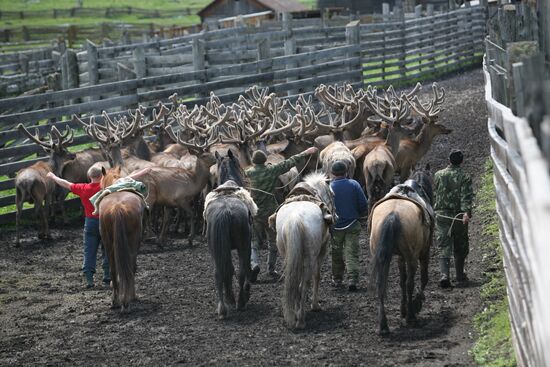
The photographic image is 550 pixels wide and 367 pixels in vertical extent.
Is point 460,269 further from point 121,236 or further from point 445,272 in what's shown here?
point 121,236

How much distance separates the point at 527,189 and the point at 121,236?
7613 millimetres

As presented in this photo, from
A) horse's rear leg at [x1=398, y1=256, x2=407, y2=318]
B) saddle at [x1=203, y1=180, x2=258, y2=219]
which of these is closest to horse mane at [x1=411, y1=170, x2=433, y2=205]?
horse's rear leg at [x1=398, y1=256, x2=407, y2=318]

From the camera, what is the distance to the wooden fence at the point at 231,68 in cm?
2061

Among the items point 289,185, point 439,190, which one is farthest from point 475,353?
point 289,185

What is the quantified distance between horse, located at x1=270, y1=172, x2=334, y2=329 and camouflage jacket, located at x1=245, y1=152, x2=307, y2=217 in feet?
6.73

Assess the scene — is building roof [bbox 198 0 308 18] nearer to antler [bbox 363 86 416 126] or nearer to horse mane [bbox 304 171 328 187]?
antler [bbox 363 86 416 126]

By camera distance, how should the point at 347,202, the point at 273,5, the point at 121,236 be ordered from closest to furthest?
the point at 121,236
the point at 347,202
the point at 273,5

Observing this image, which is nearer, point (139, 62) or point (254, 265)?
point (254, 265)

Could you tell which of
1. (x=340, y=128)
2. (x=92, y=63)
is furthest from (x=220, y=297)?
(x=92, y=63)

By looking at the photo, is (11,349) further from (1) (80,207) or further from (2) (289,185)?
(1) (80,207)

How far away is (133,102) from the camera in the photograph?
856 inches

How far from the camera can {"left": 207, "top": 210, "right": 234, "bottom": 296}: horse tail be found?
1204 centimetres

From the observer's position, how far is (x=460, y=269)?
1281 cm

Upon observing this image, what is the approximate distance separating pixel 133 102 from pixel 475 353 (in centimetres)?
1352
